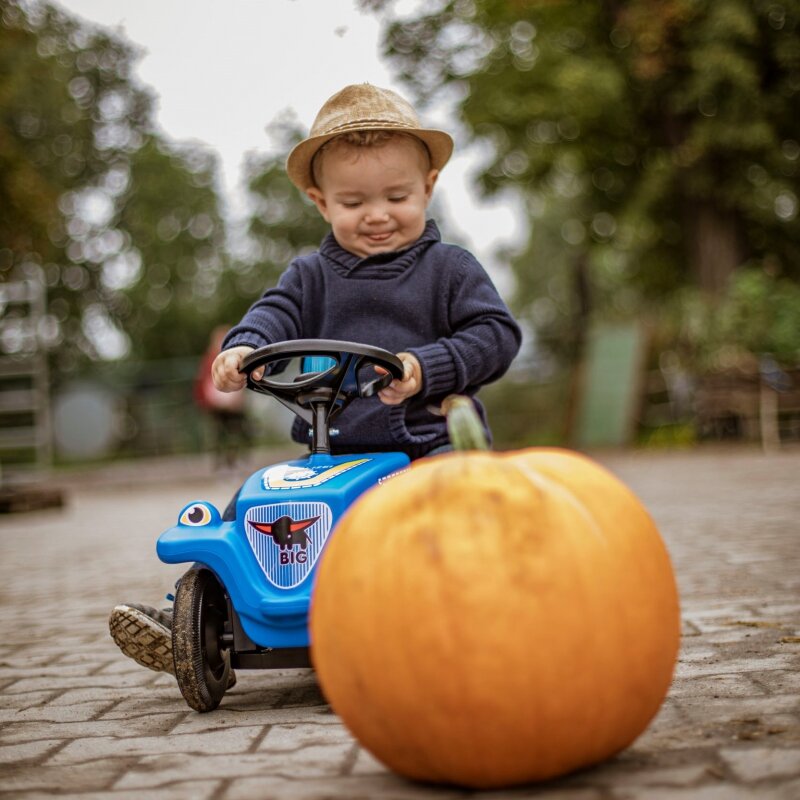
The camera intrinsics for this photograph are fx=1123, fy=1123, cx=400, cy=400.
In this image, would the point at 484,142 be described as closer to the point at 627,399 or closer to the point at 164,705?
the point at 627,399

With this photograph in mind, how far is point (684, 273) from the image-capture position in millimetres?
21891

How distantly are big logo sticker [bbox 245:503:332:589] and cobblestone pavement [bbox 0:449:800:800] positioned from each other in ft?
1.22

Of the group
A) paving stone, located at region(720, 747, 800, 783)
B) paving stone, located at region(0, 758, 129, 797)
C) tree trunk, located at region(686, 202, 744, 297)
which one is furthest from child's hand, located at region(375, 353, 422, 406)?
tree trunk, located at region(686, 202, 744, 297)

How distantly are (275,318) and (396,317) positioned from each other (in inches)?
14.6

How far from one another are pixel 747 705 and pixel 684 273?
20.1 m

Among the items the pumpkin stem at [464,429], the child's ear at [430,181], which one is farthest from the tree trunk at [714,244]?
the pumpkin stem at [464,429]

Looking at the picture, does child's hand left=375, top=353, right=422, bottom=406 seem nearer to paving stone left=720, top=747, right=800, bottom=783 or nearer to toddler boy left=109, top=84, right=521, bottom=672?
toddler boy left=109, top=84, right=521, bottom=672

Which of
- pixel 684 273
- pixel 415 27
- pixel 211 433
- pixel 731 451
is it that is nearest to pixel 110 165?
pixel 211 433

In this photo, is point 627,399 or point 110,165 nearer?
point 627,399

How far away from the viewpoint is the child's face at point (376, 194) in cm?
338

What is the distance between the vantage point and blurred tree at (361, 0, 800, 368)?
55.1 feet

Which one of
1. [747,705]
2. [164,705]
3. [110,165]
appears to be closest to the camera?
[747,705]

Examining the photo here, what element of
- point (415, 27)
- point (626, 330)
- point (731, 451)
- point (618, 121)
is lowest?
point (731, 451)

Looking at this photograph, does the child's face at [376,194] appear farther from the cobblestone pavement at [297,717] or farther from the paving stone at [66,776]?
the paving stone at [66,776]
